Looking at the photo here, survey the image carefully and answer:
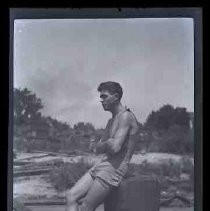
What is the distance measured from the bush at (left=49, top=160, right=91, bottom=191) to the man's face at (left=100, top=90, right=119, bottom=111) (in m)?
0.18

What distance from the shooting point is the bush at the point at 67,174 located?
1.83 metres

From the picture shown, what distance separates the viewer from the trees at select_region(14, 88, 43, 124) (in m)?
1.84

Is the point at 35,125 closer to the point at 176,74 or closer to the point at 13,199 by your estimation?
the point at 13,199

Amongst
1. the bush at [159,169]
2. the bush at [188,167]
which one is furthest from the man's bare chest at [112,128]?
the bush at [188,167]

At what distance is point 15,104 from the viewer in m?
1.84

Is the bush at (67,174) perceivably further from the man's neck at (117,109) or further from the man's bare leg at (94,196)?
the man's neck at (117,109)

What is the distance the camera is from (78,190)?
6.02 feet

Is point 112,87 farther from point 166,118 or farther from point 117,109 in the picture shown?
point 166,118

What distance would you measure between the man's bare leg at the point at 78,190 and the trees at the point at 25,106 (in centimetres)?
24

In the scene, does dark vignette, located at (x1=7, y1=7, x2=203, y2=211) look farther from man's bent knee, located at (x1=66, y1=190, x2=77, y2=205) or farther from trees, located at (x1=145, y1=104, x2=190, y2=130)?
man's bent knee, located at (x1=66, y1=190, x2=77, y2=205)

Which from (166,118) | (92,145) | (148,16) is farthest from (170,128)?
(148,16)

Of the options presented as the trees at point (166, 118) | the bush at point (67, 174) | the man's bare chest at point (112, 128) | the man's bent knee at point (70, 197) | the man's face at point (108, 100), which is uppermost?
the man's face at point (108, 100)
